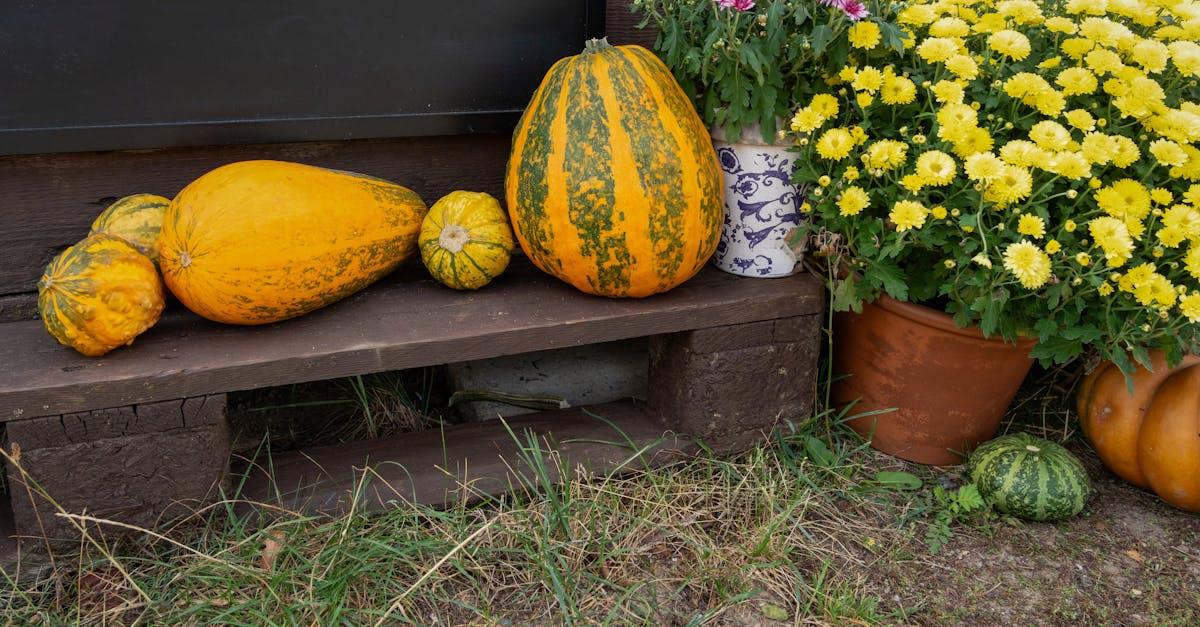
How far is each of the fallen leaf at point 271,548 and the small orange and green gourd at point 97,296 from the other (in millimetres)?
498

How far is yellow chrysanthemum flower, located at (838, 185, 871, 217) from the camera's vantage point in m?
1.98

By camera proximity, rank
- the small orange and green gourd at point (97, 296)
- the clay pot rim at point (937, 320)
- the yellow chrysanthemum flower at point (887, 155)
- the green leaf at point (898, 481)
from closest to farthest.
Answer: the small orange and green gourd at point (97, 296)
the yellow chrysanthemum flower at point (887, 155)
the clay pot rim at point (937, 320)
the green leaf at point (898, 481)

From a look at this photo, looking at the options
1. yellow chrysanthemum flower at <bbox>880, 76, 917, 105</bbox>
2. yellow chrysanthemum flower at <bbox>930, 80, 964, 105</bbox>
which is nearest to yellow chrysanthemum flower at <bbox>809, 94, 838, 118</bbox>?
yellow chrysanthemum flower at <bbox>880, 76, 917, 105</bbox>

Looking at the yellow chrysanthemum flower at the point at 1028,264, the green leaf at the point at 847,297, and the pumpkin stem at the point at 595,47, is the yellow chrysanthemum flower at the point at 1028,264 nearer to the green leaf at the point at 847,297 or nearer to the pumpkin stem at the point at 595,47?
the green leaf at the point at 847,297

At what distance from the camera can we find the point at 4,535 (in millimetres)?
1878

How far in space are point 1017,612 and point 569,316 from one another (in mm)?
1149

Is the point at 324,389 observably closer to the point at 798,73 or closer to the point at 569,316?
the point at 569,316

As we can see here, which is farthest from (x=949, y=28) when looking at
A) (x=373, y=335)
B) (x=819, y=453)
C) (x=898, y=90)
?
(x=373, y=335)

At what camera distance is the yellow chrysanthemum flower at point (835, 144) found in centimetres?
199

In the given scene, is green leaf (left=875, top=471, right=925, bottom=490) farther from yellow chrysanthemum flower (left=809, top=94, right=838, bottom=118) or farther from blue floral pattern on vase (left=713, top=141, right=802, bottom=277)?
yellow chrysanthemum flower (left=809, top=94, right=838, bottom=118)

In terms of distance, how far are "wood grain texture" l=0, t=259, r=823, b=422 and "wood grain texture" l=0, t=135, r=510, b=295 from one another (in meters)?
0.24

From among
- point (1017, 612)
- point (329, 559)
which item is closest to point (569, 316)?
point (329, 559)

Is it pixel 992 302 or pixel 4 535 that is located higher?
pixel 992 302

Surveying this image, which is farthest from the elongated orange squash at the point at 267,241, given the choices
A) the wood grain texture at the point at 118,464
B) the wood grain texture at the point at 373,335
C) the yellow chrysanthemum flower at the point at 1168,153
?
the yellow chrysanthemum flower at the point at 1168,153
